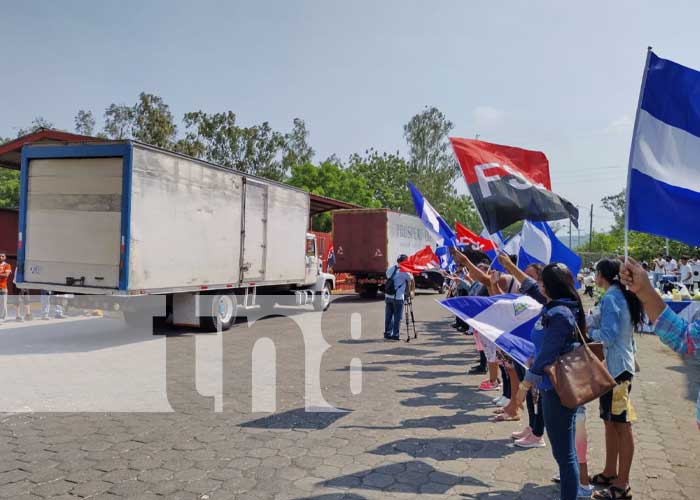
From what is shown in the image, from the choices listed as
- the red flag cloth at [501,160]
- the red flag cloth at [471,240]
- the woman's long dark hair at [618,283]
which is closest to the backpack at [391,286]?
the red flag cloth at [471,240]

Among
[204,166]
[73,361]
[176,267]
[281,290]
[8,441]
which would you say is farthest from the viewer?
[281,290]

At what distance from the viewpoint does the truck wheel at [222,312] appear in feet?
41.6

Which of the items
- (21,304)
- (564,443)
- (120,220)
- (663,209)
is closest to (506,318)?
(564,443)

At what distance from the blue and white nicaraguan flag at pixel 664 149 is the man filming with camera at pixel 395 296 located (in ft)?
26.7

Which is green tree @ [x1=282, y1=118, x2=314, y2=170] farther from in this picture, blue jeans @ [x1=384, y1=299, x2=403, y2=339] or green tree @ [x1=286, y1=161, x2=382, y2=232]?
blue jeans @ [x1=384, y1=299, x2=403, y2=339]

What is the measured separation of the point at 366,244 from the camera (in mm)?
24266

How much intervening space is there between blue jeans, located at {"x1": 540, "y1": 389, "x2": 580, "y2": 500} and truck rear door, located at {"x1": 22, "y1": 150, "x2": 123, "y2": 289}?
862 centimetres

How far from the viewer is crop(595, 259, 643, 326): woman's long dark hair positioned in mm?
4223

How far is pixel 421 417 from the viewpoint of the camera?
6.30 m

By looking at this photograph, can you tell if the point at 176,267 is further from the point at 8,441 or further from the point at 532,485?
the point at 532,485

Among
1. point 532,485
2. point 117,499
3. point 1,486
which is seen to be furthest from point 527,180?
point 1,486

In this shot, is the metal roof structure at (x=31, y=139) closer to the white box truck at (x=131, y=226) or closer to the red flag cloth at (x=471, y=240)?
the white box truck at (x=131, y=226)

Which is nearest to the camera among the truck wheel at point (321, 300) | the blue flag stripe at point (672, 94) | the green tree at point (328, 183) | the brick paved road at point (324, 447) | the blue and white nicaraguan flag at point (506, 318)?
the blue flag stripe at point (672, 94)

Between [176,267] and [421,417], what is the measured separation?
22.6 ft
